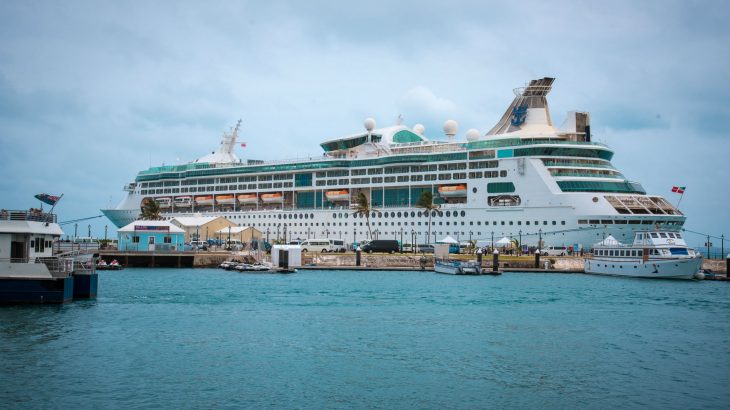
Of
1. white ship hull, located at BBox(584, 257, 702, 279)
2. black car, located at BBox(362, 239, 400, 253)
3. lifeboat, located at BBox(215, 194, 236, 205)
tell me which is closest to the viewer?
white ship hull, located at BBox(584, 257, 702, 279)

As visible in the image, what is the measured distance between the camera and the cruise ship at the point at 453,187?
2753 inches

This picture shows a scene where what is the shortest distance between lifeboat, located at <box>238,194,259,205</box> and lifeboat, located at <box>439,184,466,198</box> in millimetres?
31307

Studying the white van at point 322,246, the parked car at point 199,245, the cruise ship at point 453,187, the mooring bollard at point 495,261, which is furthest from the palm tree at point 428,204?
the parked car at point 199,245

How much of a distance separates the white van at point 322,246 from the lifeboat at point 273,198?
1551 centimetres

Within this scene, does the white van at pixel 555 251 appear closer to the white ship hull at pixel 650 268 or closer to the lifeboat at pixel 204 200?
the white ship hull at pixel 650 268

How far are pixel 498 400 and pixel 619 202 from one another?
173ft

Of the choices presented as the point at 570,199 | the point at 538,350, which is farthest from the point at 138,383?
the point at 570,199

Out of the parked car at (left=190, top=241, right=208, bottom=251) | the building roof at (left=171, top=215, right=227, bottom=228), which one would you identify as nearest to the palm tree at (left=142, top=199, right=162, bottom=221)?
the building roof at (left=171, top=215, right=227, bottom=228)

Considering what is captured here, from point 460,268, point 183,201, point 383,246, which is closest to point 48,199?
point 460,268

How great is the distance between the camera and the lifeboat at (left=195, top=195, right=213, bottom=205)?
105375 millimetres

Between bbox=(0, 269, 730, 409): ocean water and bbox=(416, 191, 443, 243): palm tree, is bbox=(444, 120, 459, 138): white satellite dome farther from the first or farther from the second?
bbox=(0, 269, 730, 409): ocean water

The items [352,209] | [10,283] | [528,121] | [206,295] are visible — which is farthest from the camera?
[352,209]

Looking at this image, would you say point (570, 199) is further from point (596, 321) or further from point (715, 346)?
point (715, 346)

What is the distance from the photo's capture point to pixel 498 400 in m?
21.1
